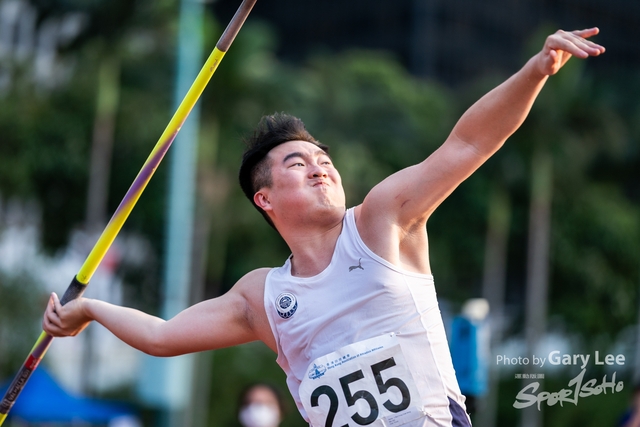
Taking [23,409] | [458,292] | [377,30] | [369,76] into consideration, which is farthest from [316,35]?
[23,409]

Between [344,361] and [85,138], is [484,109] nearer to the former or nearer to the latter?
[344,361]

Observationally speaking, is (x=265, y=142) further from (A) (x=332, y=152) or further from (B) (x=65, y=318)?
(A) (x=332, y=152)

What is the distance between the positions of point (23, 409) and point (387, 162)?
21263 mm

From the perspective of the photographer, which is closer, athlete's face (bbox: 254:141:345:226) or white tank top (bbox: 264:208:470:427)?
white tank top (bbox: 264:208:470:427)

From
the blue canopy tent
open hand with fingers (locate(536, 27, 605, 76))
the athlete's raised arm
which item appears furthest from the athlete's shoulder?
the blue canopy tent

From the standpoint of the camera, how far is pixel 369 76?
1527 inches

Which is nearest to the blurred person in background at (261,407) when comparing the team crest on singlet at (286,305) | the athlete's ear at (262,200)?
the athlete's ear at (262,200)

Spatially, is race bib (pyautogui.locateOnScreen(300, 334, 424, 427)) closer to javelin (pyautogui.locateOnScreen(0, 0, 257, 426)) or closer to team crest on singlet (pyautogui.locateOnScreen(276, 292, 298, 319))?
team crest on singlet (pyautogui.locateOnScreen(276, 292, 298, 319))

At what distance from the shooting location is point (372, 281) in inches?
156

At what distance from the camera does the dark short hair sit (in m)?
4.48

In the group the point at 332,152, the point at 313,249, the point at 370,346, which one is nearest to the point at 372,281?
the point at 370,346

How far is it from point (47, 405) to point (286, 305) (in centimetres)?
1316

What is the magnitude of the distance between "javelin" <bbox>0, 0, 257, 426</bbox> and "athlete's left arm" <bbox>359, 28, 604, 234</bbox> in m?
1.06

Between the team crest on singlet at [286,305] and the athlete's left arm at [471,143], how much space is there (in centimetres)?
47
